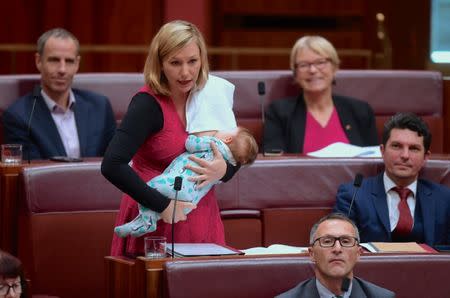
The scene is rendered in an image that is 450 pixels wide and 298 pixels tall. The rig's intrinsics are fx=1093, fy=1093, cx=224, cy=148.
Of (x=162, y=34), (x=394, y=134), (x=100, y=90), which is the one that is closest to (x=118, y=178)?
(x=162, y=34)

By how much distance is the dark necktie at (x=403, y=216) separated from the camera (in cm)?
241

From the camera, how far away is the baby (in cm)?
196

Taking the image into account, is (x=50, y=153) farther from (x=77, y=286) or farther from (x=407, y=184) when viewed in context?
(x=407, y=184)

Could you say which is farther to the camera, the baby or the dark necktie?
the dark necktie

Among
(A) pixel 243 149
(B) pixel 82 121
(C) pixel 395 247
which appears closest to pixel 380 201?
→ (C) pixel 395 247

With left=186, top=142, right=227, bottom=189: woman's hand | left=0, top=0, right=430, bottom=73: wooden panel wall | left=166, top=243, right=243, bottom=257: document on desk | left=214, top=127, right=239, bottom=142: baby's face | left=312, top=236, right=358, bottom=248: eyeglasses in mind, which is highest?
left=0, top=0, right=430, bottom=73: wooden panel wall

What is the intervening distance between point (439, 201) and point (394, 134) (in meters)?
0.18

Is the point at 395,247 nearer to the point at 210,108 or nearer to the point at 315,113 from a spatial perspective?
the point at 210,108

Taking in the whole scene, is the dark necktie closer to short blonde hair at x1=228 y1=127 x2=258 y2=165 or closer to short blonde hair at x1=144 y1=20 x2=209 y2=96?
short blonde hair at x1=228 y1=127 x2=258 y2=165

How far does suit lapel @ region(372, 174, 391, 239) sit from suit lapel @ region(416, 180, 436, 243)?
0.08 meters

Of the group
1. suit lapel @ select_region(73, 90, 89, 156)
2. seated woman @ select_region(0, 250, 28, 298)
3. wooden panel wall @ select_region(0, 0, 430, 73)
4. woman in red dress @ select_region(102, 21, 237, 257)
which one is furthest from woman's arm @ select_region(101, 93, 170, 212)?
wooden panel wall @ select_region(0, 0, 430, 73)

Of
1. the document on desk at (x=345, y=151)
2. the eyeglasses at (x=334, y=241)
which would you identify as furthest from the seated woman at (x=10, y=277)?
the document on desk at (x=345, y=151)

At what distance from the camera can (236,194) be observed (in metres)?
2.51

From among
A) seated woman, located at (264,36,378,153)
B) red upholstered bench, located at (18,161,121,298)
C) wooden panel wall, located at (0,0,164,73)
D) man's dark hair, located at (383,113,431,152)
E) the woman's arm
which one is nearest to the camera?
the woman's arm
